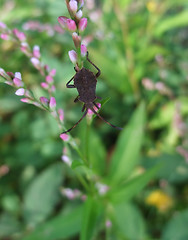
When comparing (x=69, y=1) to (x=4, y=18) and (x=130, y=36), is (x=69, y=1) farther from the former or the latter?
(x=4, y=18)

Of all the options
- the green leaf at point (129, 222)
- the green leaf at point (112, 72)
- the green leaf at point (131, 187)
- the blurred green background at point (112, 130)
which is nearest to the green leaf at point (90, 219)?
the green leaf at point (131, 187)

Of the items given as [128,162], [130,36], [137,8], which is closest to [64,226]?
[128,162]

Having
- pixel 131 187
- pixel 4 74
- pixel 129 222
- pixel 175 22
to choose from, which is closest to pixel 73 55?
pixel 4 74

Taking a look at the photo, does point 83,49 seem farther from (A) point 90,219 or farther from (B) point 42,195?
(B) point 42,195

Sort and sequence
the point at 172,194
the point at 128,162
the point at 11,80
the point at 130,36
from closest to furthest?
the point at 11,80, the point at 128,162, the point at 172,194, the point at 130,36

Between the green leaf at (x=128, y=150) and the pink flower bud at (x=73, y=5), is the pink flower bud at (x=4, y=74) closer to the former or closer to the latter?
the pink flower bud at (x=73, y=5)

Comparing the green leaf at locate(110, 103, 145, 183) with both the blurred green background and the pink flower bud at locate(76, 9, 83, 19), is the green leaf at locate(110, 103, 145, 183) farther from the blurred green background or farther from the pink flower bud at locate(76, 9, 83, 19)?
the pink flower bud at locate(76, 9, 83, 19)

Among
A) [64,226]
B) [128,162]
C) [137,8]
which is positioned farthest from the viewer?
[137,8]

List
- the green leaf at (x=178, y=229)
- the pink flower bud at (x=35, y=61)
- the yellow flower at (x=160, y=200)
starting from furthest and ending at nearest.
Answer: the yellow flower at (x=160, y=200)
the green leaf at (x=178, y=229)
the pink flower bud at (x=35, y=61)
